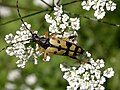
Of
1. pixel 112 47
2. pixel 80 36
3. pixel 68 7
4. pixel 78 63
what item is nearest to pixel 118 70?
pixel 112 47

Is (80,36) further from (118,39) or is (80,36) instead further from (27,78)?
(27,78)

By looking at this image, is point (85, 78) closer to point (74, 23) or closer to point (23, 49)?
point (74, 23)

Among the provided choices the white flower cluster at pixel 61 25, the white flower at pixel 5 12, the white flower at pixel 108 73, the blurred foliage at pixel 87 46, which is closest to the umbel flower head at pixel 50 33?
the white flower cluster at pixel 61 25

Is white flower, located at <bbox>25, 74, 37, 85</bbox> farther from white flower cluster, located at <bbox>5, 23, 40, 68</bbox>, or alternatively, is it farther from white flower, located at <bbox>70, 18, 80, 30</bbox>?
white flower, located at <bbox>70, 18, 80, 30</bbox>

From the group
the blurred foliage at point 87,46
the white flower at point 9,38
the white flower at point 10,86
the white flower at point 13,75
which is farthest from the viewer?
the white flower at point 13,75

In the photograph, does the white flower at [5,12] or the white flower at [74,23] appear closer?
the white flower at [74,23]

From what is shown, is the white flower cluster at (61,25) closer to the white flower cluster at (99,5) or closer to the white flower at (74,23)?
the white flower at (74,23)

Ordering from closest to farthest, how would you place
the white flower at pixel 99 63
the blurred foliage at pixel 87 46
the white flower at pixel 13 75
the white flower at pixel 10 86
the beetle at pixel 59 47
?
the beetle at pixel 59 47 → the white flower at pixel 99 63 → the blurred foliage at pixel 87 46 → the white flower at pixel 10 86 → the white flower at pixel 13 75

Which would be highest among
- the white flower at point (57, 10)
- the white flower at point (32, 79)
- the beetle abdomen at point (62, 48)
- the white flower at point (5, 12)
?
the white flower at point (5, 12)
